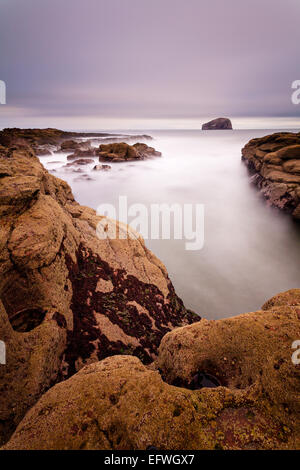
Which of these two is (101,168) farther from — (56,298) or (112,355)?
(112,355)

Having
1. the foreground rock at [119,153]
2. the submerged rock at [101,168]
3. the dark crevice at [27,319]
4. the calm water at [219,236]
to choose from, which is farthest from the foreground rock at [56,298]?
the foreground rock at [119,153]

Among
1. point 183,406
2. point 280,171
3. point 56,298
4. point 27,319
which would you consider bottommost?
point 183,406

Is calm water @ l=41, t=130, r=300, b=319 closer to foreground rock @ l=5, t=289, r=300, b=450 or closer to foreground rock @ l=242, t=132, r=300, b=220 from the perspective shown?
foreground rock @ l=242, t=132, r=300, b=220

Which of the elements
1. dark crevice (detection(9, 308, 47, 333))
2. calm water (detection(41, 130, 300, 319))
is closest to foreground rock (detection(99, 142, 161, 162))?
calm water (detection(41, 130, 300, 319))

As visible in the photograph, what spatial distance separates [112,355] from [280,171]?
25137 mm

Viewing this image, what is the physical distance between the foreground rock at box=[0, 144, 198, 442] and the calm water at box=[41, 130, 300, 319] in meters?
6.46

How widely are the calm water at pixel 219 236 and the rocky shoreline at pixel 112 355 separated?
6579 mm

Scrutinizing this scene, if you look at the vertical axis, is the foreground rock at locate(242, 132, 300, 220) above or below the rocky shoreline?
above

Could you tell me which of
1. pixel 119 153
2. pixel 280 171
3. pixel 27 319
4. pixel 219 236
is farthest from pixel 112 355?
pixel 119 153

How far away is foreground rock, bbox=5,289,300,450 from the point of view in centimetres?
262

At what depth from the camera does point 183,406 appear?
9.80 ft

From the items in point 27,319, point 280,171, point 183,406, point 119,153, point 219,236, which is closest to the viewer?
point 183,406
